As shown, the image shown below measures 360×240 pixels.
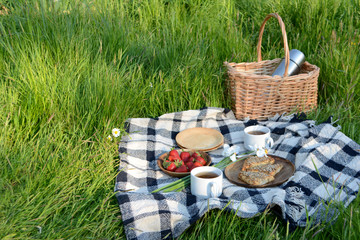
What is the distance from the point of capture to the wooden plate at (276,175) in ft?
9.27

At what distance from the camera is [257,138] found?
325 cm

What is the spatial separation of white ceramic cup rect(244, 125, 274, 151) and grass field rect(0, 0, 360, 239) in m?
0.66

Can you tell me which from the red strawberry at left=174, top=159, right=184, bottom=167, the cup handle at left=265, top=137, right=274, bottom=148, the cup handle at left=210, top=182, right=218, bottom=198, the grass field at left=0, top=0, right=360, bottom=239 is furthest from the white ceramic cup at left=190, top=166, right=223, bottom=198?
the cup handle at left=265, top=137, right=274, bottom=148

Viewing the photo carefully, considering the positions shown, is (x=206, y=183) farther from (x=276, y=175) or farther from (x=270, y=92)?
(x=270, y=92)

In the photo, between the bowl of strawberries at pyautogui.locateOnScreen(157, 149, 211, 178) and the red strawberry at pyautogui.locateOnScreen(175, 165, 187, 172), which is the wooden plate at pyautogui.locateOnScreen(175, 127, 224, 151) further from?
the red strawberry at pyautogui.locateOnScreen(175, 165, 187, 172)

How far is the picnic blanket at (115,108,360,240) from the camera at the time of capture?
8.18 ft

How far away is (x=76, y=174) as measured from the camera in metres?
2.75

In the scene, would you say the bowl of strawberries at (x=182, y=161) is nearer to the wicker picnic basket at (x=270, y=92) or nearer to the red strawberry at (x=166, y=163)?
the red strawberry at (x=166, y=163)

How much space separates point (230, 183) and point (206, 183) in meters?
0.33

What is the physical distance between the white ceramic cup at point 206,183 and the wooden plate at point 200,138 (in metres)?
0.58

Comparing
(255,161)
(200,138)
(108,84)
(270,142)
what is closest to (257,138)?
(270,142)

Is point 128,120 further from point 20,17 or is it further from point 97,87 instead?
point 20,17

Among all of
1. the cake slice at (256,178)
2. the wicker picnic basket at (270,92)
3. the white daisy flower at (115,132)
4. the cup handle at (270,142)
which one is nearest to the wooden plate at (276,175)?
the cake slice at (256,178)

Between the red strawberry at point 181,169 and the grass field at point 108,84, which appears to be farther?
the red strawberry at point 181,169
